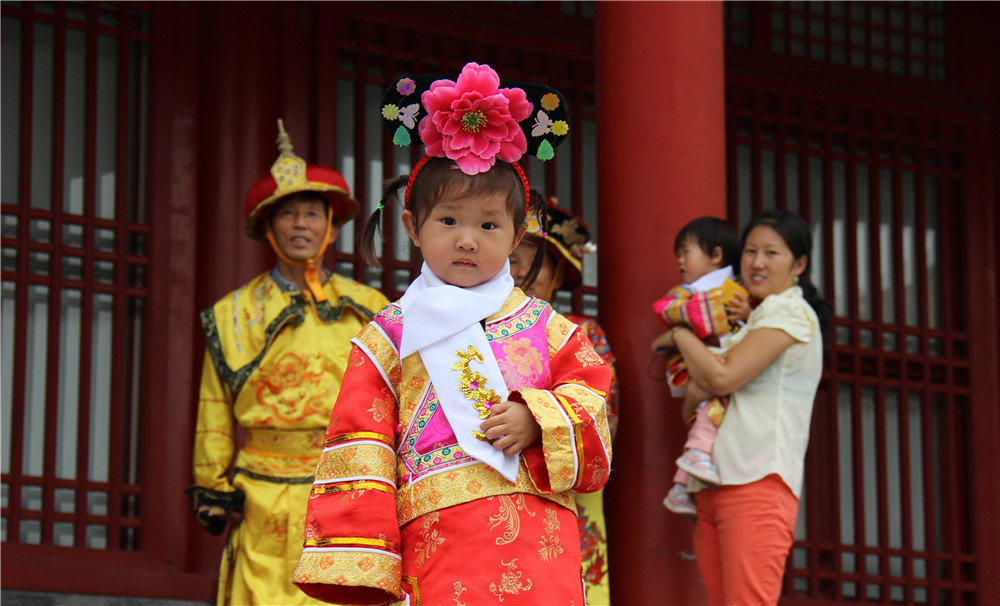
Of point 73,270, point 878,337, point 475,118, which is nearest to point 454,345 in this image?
point 475,118

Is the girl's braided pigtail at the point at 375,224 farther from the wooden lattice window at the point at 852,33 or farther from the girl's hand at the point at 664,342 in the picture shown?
the wooden lattice window at the point at 852,33

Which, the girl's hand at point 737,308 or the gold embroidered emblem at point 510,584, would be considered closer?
the gold embroidered emblem at point 510,584

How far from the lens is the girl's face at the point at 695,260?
15.6 feet

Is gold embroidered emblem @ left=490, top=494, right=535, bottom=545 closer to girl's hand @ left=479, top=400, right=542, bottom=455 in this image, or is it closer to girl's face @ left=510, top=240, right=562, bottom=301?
girl's hand @ left=479, top=400, right=542, bottom=455

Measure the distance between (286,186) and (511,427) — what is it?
6.93 ft

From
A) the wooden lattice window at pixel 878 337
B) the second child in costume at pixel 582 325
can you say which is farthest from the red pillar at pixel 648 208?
the wooden lattice window at pixel 878 337

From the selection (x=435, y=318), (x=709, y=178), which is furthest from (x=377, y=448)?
(x=709, y=178)

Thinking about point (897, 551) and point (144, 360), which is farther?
point (897, 551)

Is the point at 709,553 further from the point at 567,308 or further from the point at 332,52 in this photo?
the point at 332,52

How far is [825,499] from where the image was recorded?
6.70m

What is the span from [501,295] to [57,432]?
116 inches

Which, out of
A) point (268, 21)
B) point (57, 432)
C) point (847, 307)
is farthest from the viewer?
point (847, 307)

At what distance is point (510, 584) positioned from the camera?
2973 mm

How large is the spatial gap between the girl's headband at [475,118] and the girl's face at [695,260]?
151 centimetres
